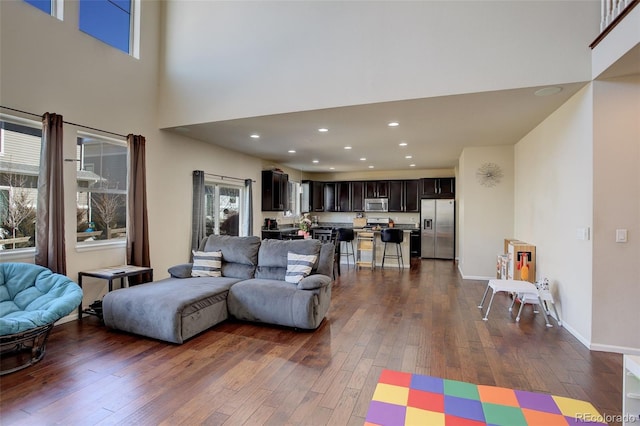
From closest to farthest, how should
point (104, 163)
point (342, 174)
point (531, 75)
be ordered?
point (531, 75)
point (104, 163)
point (342, 174)

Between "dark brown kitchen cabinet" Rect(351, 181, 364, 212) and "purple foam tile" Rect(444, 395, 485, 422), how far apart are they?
7.96m

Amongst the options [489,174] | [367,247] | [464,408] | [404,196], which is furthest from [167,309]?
[404,196]

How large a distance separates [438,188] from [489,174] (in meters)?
3.00

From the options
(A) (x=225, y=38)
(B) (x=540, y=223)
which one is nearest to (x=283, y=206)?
(A) (x=225, y=38)

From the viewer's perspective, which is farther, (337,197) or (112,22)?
(337,197)

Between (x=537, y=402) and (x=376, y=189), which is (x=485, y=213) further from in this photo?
(x=537, y=402)

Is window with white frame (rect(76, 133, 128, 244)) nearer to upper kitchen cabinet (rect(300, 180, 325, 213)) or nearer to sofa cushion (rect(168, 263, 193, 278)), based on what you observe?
sofa cushion (rect(168, 263, 193, 278))

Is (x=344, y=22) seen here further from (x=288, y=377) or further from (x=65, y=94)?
(x=288, y=377)

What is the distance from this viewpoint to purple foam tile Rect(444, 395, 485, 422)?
203 cm

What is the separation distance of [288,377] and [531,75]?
3657mm

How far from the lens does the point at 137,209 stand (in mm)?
4484

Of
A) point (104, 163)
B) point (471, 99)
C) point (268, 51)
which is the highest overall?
point (268, 51)

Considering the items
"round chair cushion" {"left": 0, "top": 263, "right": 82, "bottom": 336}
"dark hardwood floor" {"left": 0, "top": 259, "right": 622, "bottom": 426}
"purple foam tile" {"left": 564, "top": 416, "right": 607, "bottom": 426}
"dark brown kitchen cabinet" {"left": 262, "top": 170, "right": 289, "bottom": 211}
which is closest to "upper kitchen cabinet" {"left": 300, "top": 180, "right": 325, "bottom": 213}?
"dark brown kitchen cabinet" {"left": 262, "top": 170, "right": 289, "bottom": 211}

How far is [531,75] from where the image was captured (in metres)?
3.26
